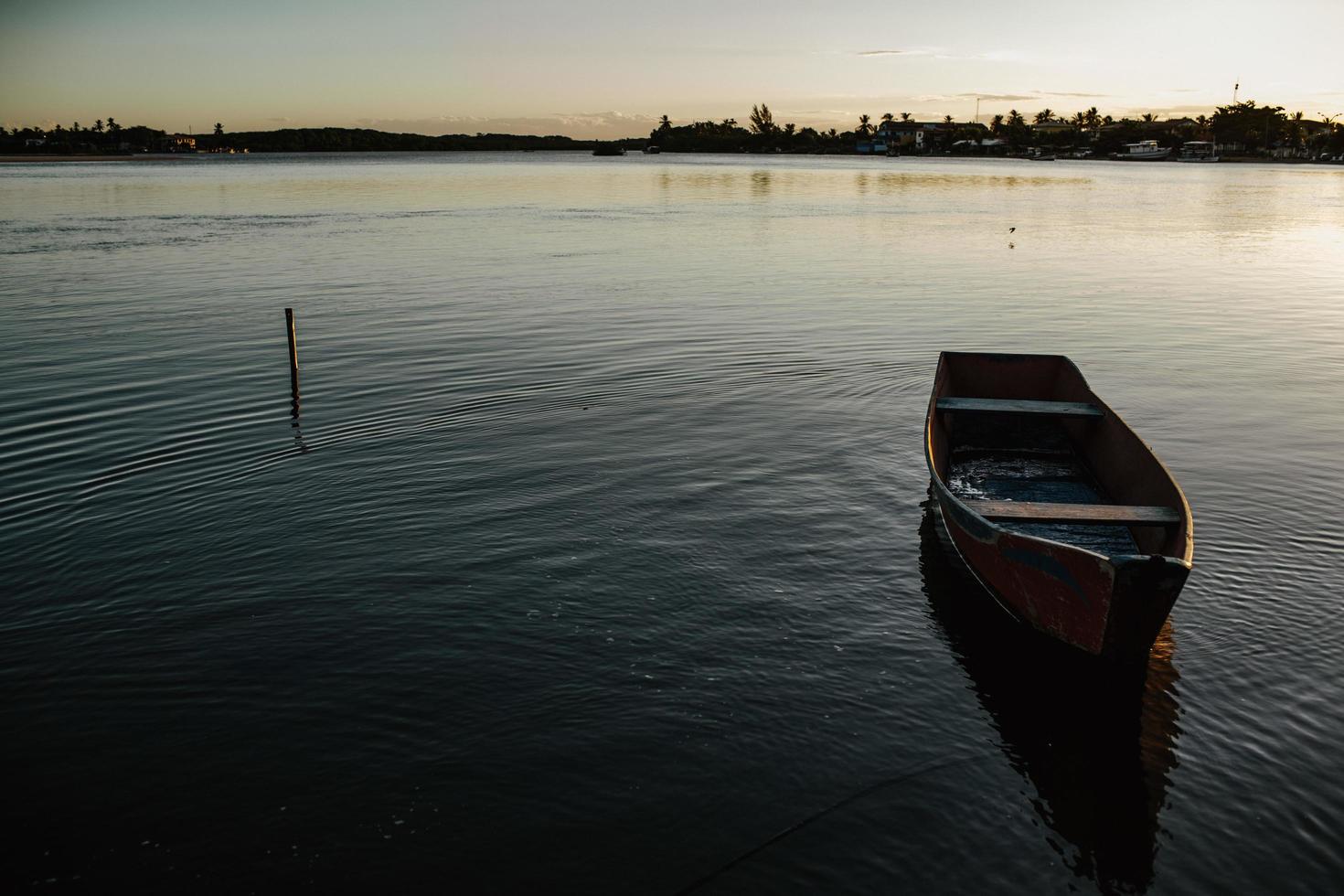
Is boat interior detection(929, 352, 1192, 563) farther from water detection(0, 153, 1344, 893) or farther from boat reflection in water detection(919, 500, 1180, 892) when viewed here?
boat reflection in water detection(919, 500, 1180, 892)

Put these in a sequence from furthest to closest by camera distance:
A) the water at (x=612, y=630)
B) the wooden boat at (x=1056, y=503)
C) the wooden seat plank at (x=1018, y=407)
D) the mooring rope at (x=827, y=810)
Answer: the wooden seat plank at (x=1018, y=407), the wooden boat at (x=1056, y=503), the water at (x=612, y=630), the mooring rope at (x=827, y=810)

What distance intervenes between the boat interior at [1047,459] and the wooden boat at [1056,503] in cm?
2

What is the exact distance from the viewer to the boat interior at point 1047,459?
10430 mm

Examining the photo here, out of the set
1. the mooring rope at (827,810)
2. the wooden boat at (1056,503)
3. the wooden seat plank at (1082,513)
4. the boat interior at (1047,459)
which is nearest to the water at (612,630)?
the mooring rope at (827,810)

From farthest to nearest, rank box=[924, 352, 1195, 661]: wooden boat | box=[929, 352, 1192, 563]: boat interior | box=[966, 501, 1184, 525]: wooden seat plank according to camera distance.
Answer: box=[929, 352, 1192, 563]: boat interior → box=[966, 501, 1184, 525]: wooden seat plank → box=[924, 352, 1195, 661]: wooden boat

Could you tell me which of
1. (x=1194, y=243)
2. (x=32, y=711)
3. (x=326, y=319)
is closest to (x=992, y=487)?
(x=32, y=711)

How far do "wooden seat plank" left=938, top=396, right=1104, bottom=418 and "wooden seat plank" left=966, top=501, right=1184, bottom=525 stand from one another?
3713 mm

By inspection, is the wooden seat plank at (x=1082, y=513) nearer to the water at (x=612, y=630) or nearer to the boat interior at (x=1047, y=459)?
the boat interior at (x=1047, y=459)

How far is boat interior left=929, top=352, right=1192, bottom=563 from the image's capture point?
10.4 m

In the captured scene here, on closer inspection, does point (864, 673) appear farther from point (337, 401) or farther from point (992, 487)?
point (337, 401)

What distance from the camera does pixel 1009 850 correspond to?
283 inches

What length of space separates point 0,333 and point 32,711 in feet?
71.0

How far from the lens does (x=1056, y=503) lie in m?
12.1

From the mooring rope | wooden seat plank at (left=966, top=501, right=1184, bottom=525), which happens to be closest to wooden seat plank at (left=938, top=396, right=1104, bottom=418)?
wooden seat plank at (left=966, top=501, right=1184, bottom=525)
